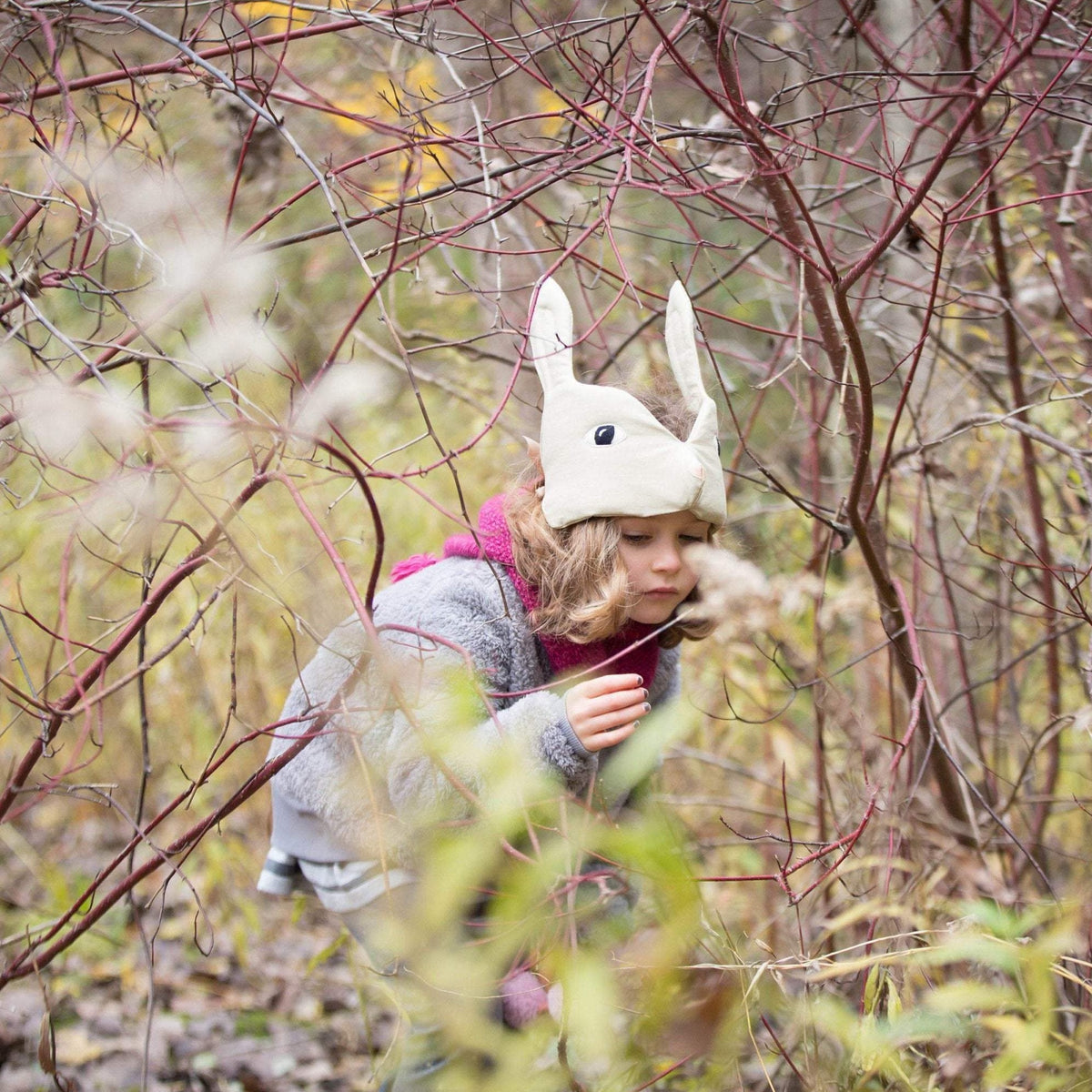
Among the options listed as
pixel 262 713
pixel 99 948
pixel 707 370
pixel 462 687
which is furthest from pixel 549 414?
pixel 99 948

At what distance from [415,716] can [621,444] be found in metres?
0.52

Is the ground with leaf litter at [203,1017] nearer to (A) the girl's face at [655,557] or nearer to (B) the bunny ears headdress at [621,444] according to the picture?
(A) the girl's face at [655,557]

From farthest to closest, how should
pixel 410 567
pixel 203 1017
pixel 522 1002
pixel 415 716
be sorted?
pixel 203 1017 → pixel 410 567 → pixel 522 1002 → pixel 415 716

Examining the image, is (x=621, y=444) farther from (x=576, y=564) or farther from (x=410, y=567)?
(x=410, y=567)

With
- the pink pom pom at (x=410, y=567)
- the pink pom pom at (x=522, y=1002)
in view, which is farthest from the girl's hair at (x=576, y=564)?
the pink pom pom at (x=522, y=1002)

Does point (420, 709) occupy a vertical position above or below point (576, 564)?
below

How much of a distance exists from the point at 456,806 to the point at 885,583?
2.64ft

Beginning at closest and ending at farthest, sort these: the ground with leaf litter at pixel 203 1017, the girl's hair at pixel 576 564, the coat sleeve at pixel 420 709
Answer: the coat sleeve at pixel 420 709 < the girl's hair at pixel 576 564 < the ground with leaf litter at pixel 203 1017

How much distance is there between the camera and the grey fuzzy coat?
1.54 meters

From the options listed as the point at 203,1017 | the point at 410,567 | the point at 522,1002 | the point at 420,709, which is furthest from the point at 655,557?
the point at 203,1017

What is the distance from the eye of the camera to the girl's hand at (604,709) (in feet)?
5.34

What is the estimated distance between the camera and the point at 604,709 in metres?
1.63

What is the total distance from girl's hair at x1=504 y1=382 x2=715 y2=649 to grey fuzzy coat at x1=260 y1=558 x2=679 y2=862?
7 centimetres

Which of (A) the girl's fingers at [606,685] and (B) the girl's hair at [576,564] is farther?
(B) the girl's hair at [576,564]
